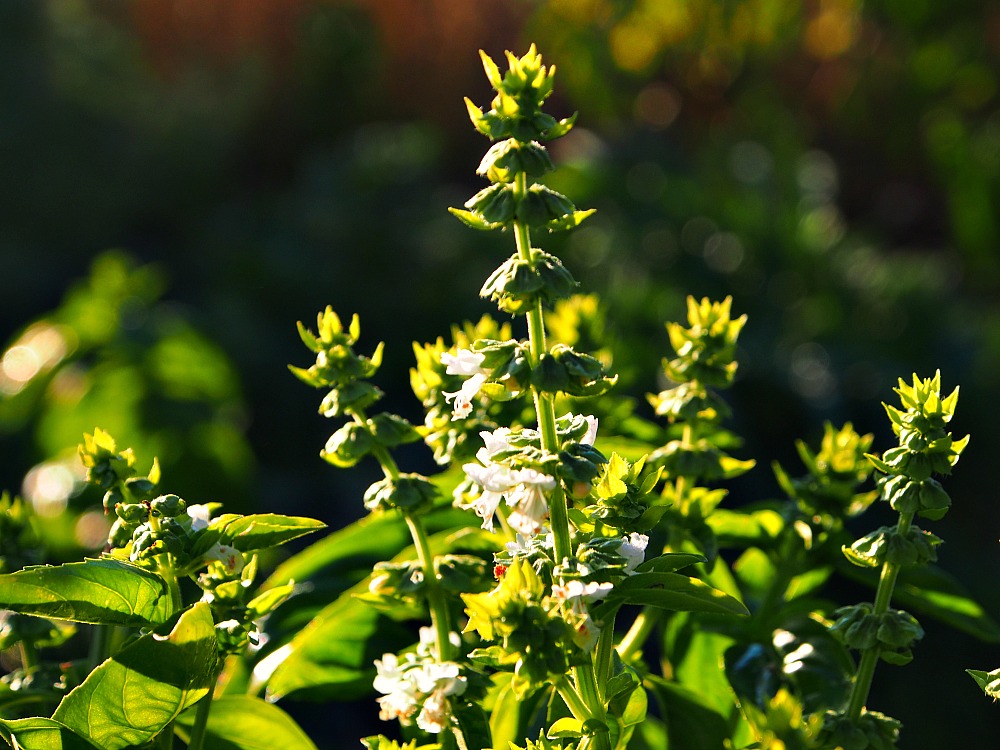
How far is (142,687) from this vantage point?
1.33 ft

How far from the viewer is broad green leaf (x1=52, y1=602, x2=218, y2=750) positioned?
0.39 meters

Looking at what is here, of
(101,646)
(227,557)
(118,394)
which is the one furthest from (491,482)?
(118,394)

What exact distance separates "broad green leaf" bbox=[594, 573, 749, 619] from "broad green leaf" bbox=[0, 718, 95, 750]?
18 centimetres

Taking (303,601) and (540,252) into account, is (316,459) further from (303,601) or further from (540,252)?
(540,252)

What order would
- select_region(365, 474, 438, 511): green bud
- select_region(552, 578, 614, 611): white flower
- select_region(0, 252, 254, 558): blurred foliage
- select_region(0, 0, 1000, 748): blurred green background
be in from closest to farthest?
select_region(552, 578, 614, 611): white flower
select_region(365, 474, 438, 511): green bud
select_region(0, 252, 254, 558): blurred foliage
select_region(0, 0, 1000, 748): blurred green background

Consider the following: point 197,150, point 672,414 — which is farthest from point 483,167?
point 197,150

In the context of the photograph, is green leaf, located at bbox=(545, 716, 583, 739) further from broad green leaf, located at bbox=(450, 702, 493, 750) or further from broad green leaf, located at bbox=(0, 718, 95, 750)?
broad green leaf, located at bbox=(0, 718, 95, 750)

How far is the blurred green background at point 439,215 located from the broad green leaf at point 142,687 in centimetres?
76

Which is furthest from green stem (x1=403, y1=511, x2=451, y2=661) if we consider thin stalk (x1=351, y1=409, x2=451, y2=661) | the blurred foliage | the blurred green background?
the blurred foliage

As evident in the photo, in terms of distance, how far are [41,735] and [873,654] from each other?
11.7 inches

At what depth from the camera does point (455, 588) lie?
46cm

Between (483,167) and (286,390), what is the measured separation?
5.75 feet

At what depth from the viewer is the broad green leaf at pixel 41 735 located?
39 centimetres

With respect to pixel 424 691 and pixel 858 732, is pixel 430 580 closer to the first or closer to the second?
pixel 424 691
